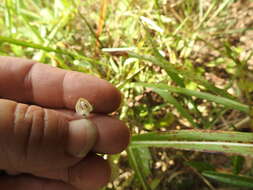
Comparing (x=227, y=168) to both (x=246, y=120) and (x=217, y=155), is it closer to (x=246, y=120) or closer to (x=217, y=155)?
(x=217, y=155)

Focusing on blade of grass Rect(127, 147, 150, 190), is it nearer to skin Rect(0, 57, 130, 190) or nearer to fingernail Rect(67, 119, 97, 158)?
skin Rect(0, 57, 130, 190)

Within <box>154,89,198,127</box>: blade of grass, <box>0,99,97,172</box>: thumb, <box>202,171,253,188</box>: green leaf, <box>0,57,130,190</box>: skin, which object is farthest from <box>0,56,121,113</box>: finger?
<box>202,171,253,188</box>: green leaf

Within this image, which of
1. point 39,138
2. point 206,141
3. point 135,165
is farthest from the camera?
point 135,165

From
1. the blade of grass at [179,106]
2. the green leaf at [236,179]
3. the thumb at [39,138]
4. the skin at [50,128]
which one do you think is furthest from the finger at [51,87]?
the green leaf at [236,179]

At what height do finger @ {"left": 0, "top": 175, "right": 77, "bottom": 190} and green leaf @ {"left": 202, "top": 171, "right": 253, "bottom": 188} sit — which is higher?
green leaf @ {"left": 202, "top": 171, "right": 253, "bottom": 188}

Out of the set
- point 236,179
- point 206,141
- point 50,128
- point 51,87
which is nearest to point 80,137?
point 50,128

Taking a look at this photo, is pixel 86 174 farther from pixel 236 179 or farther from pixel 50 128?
pixel 236 179

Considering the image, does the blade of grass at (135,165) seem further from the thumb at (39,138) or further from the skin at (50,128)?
the thumb at (39,138)
